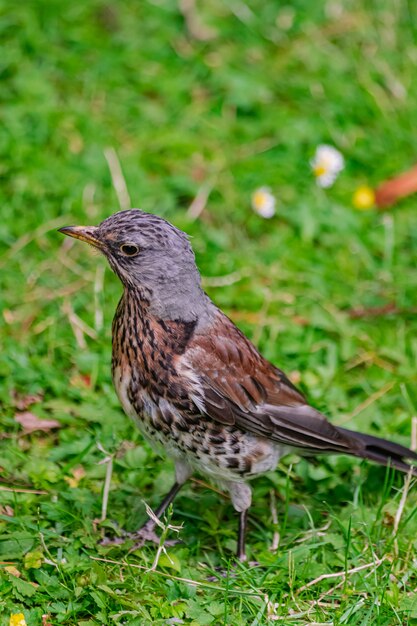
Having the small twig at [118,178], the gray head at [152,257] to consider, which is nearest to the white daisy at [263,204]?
the small twig at [118,178]

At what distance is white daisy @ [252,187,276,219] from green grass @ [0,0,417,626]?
97 millimetres

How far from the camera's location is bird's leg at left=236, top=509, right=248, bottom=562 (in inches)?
207

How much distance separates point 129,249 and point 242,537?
1.61 m

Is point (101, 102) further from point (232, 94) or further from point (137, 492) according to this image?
point (137, 492)

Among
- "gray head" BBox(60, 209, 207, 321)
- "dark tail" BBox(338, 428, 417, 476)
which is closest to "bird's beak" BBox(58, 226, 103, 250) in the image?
"gray head" BBox(60, 209, 207, 321)

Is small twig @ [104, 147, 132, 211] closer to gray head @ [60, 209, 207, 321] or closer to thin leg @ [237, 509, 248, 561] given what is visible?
gray head @ [60, 209, 207, 321]

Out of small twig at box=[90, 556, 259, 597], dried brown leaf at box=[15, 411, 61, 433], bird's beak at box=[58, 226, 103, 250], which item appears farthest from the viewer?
dried brown leaf at box=[15, 411, 61, 433]

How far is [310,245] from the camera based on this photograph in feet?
24.9

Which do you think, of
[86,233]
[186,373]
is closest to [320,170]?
[86,233]

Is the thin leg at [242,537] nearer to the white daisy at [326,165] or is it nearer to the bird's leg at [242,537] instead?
the bird's leg at [242,537]

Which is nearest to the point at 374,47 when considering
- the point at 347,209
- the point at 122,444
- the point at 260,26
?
the point at 260,26

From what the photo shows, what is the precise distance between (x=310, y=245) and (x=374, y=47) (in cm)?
→ 253

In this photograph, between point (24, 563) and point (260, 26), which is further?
point (260, 26)

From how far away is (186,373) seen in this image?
4895mm
